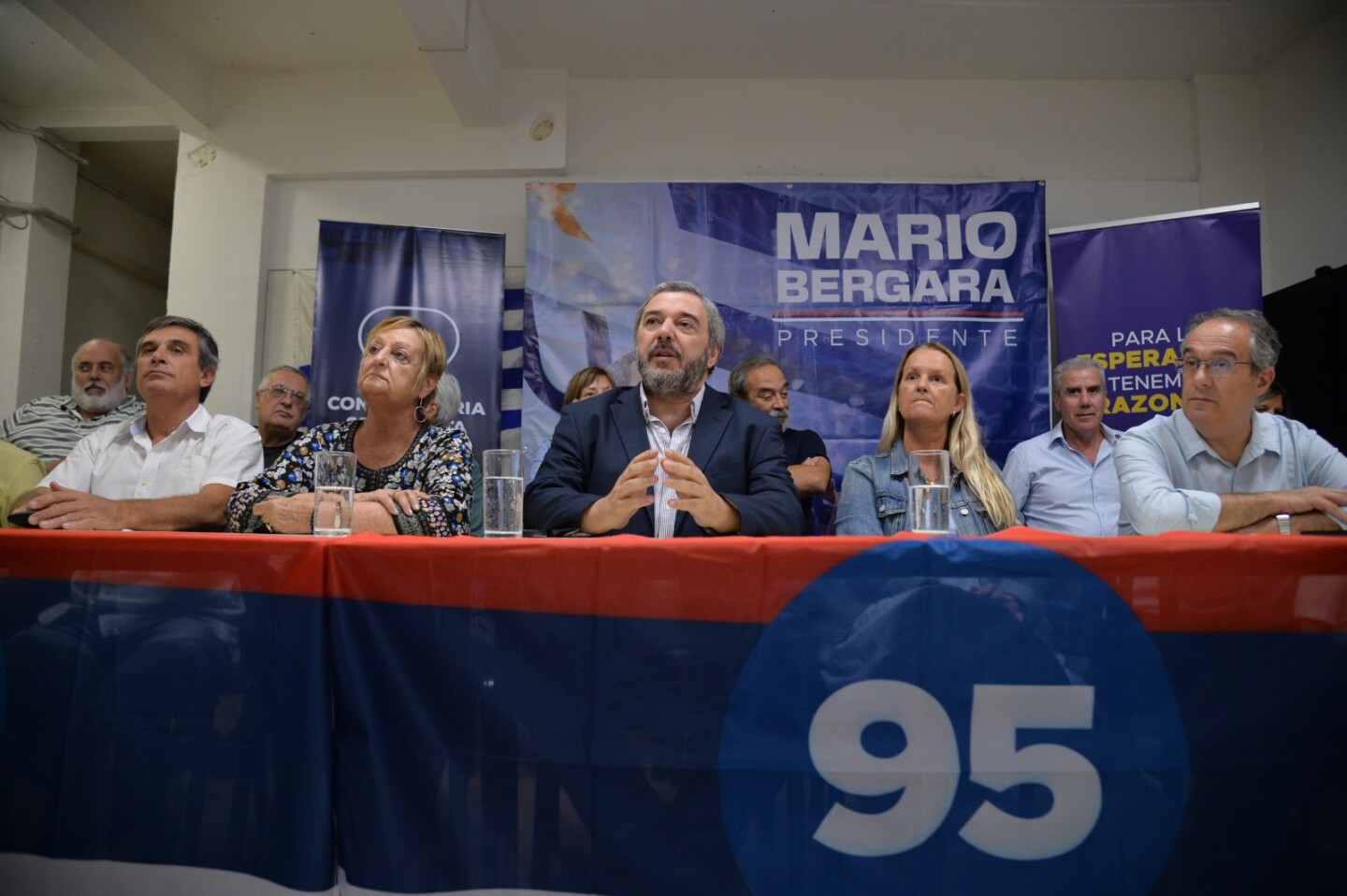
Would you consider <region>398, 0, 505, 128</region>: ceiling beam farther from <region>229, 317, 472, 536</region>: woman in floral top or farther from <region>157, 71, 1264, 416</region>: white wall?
<region>229, 317, 472, 536</region>: woman in floral top

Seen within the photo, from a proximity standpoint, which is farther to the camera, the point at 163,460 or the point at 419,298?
the point at 419,298

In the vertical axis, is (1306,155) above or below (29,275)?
above

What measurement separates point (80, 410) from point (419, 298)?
1549 mm

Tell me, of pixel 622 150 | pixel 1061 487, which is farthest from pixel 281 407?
pixel 1061 487

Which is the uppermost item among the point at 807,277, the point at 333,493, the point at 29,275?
the point at 29,275

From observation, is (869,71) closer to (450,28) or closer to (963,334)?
(963,334)

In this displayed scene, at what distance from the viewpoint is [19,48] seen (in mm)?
4500

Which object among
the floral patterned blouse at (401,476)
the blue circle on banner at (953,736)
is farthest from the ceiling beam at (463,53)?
the blue circle on banner at (953,736)

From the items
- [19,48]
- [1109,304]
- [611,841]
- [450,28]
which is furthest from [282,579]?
[19,48]

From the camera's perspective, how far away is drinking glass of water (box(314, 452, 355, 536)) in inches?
56.7

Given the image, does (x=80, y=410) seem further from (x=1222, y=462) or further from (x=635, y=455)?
(x=1222, y=462)

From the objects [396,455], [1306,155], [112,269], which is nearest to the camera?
[396,455]

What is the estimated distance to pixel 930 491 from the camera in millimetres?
1436

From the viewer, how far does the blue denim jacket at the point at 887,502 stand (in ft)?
7.00
